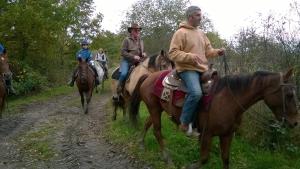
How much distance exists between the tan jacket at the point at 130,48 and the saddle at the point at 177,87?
337 cm

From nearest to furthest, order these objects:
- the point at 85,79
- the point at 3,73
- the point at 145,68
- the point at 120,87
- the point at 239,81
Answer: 1. the point at 239,81
2. the point at 145,68
3. the point at 120,87
4. the point at 3,73
5. the point at 85,79

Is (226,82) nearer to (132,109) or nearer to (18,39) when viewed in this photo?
(132,109)

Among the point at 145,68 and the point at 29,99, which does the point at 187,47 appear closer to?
the point at 145,68

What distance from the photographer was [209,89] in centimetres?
624

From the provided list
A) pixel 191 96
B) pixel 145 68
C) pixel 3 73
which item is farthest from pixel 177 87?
pixel 3 73

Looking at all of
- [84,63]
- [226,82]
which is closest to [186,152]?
[226,82]

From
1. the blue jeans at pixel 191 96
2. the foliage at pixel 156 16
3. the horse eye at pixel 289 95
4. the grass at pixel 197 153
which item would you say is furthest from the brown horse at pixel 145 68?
the foliage at pixel 156 16

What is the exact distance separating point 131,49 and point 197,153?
404cm

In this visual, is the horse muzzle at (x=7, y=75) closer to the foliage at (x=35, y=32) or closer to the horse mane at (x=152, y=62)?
the horse mane at (x=152, y=62)

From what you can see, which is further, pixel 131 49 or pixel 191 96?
pixel 131 49

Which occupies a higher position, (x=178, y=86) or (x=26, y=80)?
(x=178, y=86)

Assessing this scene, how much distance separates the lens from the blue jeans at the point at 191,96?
6.16 meters

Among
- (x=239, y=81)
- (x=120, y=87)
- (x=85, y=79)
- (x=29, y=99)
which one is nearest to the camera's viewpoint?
(x=239, y=81)

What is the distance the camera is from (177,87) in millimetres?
6691
